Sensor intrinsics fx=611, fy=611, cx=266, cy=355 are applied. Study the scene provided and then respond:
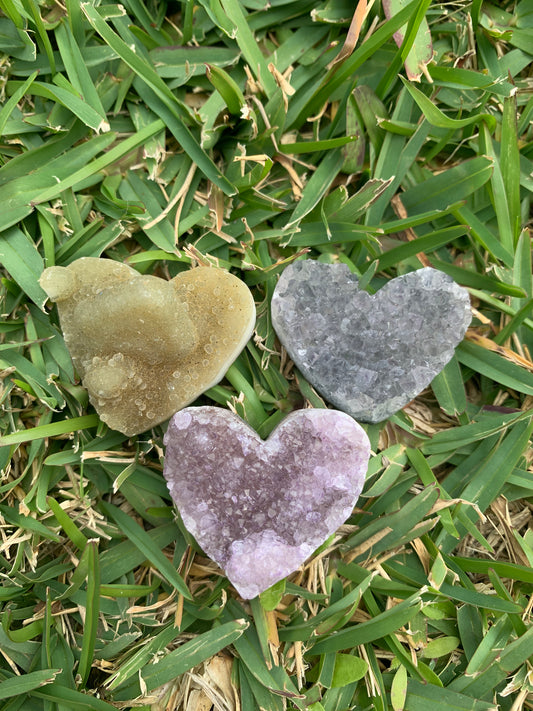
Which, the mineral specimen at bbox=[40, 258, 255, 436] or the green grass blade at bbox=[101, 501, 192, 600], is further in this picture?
the green grass blade at bbox=[101, 501, 192, 600]

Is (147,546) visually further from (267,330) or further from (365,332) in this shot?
(365,332)

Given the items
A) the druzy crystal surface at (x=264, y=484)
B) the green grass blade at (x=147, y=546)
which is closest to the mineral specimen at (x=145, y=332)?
the druzy crystal surface at (x=264, y=484)

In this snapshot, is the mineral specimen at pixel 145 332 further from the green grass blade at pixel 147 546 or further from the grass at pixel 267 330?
the green grass blade at pixel 147 546

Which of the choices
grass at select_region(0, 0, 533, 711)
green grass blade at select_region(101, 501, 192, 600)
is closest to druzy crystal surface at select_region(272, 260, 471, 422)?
grass at select_region(0, 0, 533, 711)

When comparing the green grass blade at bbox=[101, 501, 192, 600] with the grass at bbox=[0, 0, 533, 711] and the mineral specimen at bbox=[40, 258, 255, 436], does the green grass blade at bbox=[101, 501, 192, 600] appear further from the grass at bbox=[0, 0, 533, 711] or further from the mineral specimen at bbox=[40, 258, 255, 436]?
the mineral specimen at bbox=[40, 258, 255, 436]

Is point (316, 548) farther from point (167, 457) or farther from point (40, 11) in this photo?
point (40, 11)

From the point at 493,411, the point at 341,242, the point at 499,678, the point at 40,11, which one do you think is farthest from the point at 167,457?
the point at 40,11
